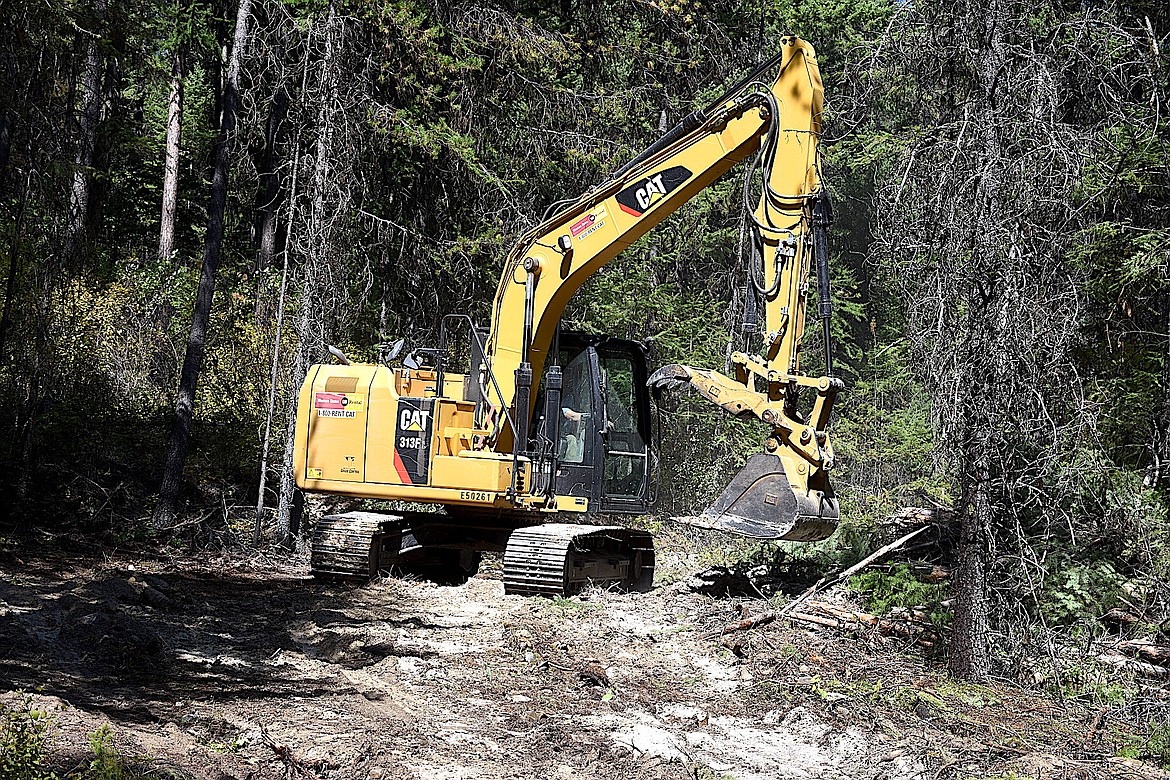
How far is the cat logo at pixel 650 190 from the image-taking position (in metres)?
9.57

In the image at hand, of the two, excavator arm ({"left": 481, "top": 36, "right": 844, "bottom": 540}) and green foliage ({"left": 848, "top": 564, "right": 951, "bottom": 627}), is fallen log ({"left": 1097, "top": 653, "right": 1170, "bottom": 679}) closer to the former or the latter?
green foliage ({"left": 848, "top": 564, "right": 951, "bottom": 627})

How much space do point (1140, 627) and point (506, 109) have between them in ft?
34.6

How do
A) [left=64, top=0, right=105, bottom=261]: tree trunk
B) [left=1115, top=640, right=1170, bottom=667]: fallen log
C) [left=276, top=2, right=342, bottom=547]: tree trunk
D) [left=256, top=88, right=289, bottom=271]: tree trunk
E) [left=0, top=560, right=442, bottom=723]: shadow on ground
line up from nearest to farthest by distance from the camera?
[left=0, top=560, right=442, bottom=723]: shadow on ground
[left=1115, top=640, right=1170, bottom=667]: fallen log
[left=64, top=0, right=105, bottom=261]: tree trunk
[left=276, top=2, right=342, bottom=547]: tree trunk
[left=256, top=88, right=289, bottom=271]: tree trunk

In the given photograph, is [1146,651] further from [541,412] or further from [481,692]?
[541,412]

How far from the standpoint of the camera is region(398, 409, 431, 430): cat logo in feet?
34.4

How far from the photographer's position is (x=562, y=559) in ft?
31.6

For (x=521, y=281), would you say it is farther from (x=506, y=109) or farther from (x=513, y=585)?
(x=506, y=109)

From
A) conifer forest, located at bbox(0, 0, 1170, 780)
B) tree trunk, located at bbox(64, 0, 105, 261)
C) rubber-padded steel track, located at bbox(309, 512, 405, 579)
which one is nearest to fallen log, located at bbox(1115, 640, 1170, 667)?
conifer forest, located at bbox(0, 0, 1170, 780)

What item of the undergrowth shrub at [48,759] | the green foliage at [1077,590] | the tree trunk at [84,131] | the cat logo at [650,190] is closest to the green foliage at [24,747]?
the undergrowth shrub at [48,759]

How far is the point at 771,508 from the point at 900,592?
193cm

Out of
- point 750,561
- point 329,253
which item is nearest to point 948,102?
point 750,561

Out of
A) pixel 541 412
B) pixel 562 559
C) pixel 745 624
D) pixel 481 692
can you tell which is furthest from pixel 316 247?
pixel 481 692

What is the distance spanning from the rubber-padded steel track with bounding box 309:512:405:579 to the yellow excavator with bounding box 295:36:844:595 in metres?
0.02

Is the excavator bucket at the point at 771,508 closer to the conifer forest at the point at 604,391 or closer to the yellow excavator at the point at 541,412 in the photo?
the conifer forest at the point at 604,391
